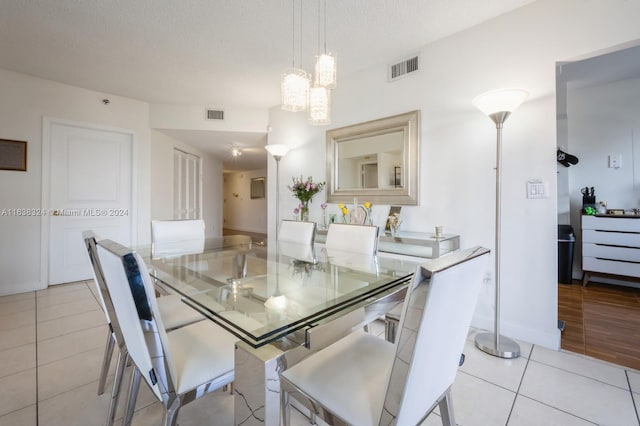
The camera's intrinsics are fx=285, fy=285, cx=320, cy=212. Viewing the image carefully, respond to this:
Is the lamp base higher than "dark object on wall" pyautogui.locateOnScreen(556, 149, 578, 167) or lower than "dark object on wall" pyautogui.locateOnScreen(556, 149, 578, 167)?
lower

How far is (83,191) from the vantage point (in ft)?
12.5

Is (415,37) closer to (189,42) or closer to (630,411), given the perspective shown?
(189,42)

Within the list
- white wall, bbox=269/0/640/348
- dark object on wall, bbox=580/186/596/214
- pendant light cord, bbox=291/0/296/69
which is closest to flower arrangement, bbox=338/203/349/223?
white wall, bbox=269/0/640/348

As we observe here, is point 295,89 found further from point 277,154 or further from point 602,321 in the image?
point 602,321

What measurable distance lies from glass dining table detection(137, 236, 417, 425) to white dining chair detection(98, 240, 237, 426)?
188 mm

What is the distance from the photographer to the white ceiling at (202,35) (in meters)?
2.20

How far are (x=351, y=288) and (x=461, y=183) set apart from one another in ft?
5.80

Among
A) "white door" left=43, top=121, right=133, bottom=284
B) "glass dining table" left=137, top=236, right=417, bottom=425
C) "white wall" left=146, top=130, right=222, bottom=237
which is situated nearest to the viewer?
"glass dining table" left=137, top=236, right=417, bottom=425

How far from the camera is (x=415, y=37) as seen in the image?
260 cm

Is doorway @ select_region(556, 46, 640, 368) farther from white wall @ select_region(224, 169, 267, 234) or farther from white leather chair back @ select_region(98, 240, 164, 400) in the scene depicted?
white wall @ select_region(224, 169, 267, 234)

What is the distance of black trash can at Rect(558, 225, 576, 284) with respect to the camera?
351 centimetres

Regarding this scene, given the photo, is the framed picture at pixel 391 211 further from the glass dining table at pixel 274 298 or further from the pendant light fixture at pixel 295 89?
the pendant light fixture at pixel 295 89

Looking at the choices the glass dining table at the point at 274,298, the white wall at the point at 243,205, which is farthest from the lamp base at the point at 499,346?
the white wall at the point at 243,205

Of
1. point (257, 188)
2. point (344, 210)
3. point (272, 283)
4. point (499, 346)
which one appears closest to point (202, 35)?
point (344, 210)
